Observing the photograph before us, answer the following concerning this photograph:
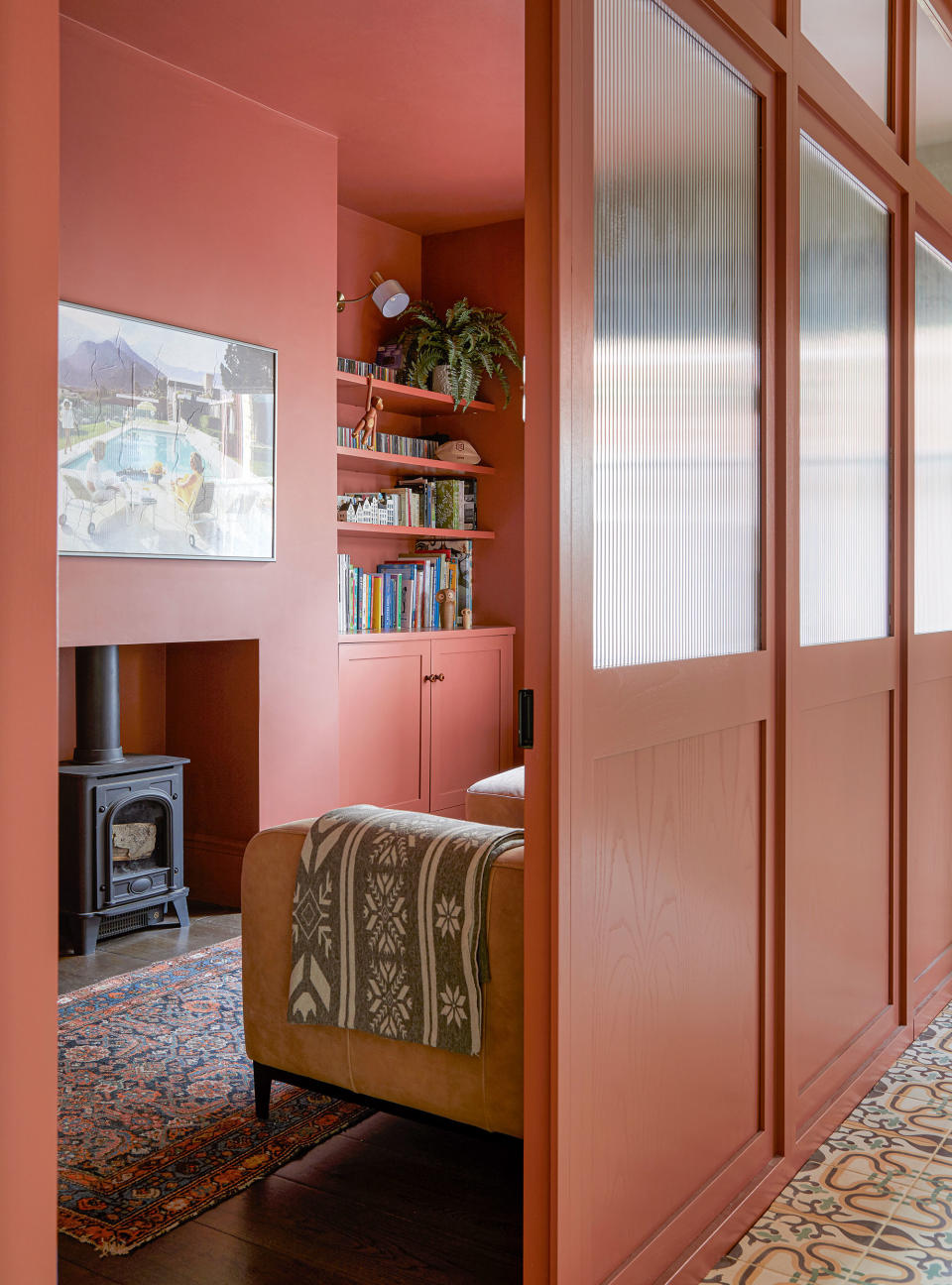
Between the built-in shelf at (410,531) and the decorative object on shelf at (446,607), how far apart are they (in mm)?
290

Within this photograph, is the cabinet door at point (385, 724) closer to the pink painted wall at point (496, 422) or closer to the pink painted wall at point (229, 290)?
the pink painted wall at point (229, 290)

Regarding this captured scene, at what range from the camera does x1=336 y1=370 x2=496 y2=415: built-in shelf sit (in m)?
5.23

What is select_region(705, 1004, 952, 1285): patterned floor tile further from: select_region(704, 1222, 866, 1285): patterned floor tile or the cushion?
the cushion

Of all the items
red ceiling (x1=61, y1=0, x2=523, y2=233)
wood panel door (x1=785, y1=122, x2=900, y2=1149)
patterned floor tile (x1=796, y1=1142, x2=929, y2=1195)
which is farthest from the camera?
red ceiling (x1=61, y1=0, x2=523, y2=233)

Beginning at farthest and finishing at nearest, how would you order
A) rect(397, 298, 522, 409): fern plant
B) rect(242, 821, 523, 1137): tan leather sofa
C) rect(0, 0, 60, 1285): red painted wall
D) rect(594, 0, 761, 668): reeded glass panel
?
1. rect(397, 298, 522, 409): fern plant
2. rect(242, 821, 523, 1137): tan leather sofa
3. rect(594, 0, 761, 668): reeded glass panel
4. rect(0, 0, 60, 1285): red painted wall

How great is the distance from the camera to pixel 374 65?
402 centimetres

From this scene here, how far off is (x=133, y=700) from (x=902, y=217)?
332 cm

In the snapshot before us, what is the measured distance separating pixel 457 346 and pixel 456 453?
535 mm

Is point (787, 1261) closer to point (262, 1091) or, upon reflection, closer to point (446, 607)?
point (262, 1091)

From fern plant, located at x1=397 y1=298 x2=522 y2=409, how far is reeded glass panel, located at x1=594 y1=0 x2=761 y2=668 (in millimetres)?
3532

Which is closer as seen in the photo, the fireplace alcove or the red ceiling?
the red ceiling

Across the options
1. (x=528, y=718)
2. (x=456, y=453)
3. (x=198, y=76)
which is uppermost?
(x=198, y=76)

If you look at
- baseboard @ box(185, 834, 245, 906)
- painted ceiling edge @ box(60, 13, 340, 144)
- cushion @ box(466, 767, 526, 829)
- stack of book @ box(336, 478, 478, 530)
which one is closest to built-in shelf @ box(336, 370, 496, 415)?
stack of book @ box(336, 478, 478, 530)

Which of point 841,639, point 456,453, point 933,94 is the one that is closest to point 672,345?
point 841,639
